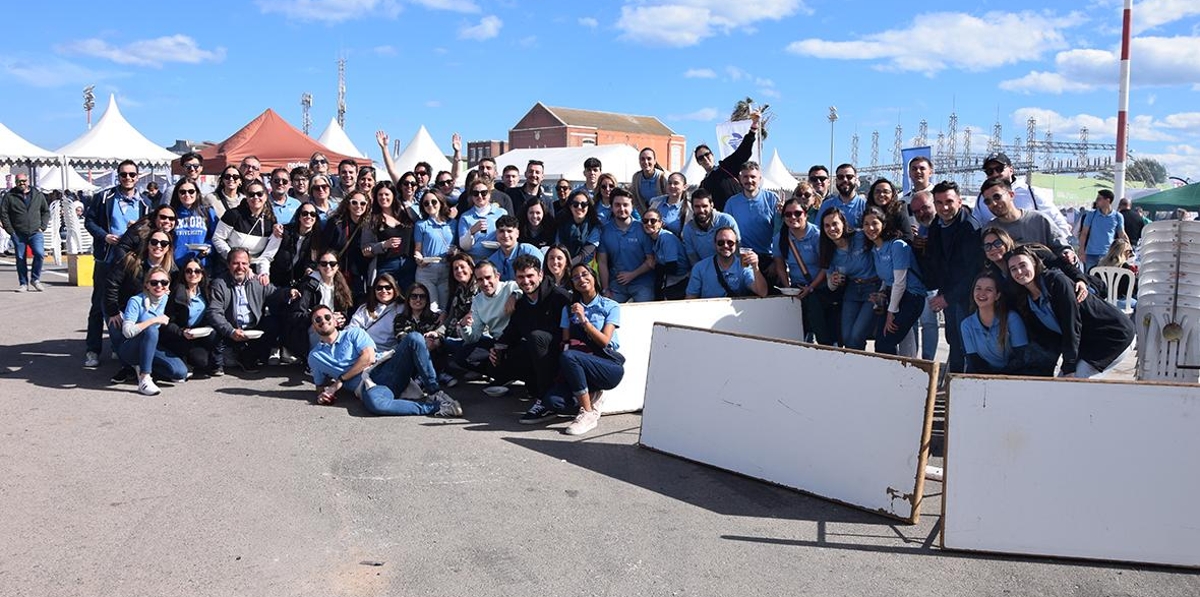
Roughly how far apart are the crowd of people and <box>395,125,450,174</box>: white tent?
59.6 feet

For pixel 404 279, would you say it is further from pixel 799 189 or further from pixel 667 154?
pixel 667 154

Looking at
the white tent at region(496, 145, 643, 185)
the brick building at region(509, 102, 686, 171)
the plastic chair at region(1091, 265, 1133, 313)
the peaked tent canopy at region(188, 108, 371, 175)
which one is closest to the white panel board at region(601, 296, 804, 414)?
the plastic chair at region(1091, 265, 1133, 313)

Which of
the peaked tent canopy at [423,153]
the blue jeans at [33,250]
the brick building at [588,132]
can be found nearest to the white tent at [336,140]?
the peaked tent canopy at [423,153]

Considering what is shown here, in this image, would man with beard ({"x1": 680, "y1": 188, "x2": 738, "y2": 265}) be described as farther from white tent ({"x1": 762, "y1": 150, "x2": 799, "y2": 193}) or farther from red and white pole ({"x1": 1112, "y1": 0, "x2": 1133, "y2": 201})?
white tent ({"x1": 762, "y1": 150, "x2": 799, "y2": 193})

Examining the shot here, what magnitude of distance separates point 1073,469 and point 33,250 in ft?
47.6

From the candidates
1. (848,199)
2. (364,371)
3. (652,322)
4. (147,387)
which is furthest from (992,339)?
(147,387)

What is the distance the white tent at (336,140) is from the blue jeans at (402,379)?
741 inches

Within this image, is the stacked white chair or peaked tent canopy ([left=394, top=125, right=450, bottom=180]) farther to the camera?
peaked tent canopy ([left=394, top=125, right=450, bottom=180])

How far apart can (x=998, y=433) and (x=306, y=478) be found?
3753 mm

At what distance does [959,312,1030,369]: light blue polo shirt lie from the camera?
523cm

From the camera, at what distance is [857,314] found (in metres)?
6.96

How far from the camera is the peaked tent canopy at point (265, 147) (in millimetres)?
16891

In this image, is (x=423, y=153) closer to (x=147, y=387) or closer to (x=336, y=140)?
(x=336, y=140)

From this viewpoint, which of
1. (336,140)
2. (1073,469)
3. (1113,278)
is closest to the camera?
(1073,469)
